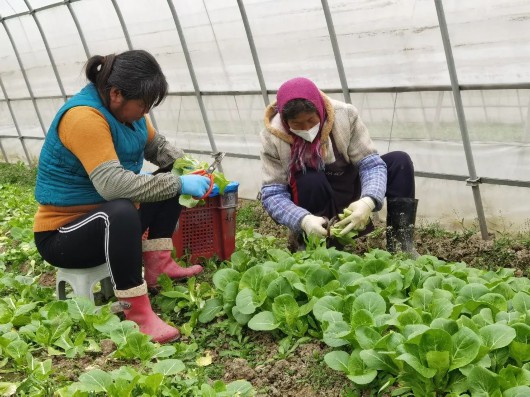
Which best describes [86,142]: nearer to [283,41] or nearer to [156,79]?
[156,79]

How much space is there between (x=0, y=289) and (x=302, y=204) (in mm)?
1753

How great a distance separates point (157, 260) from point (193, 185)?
508 millimetres

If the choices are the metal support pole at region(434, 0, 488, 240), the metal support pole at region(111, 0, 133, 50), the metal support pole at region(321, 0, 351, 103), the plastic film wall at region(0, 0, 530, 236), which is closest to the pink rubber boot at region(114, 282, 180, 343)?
the plastic film wall at region(0, 0, 530, 236)

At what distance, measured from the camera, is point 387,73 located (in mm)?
5301

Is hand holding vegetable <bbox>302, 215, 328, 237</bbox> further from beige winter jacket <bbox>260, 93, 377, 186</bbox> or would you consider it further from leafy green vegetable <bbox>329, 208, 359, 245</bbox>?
beige winter jacket <bbox>260, 93, 377, 186</bbox>

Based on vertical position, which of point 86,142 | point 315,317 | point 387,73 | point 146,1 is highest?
point 146,1

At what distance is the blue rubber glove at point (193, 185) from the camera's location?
146 inches

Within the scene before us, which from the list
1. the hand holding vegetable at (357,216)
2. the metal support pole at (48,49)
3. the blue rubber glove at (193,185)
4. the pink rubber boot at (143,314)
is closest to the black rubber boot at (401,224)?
the hand holding vegetable at (357,216)

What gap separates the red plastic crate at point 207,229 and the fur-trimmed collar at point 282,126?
1.53 ft

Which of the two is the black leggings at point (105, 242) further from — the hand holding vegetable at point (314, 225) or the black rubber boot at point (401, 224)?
the black rubber boot at point (401, 224)

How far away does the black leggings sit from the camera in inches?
133

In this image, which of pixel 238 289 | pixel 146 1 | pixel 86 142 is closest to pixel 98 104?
pixel 86 142

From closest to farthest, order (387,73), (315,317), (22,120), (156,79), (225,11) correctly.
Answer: (315,317) → (156,79) → (387,73) → (225,11) → (22,120)

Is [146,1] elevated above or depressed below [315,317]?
above
